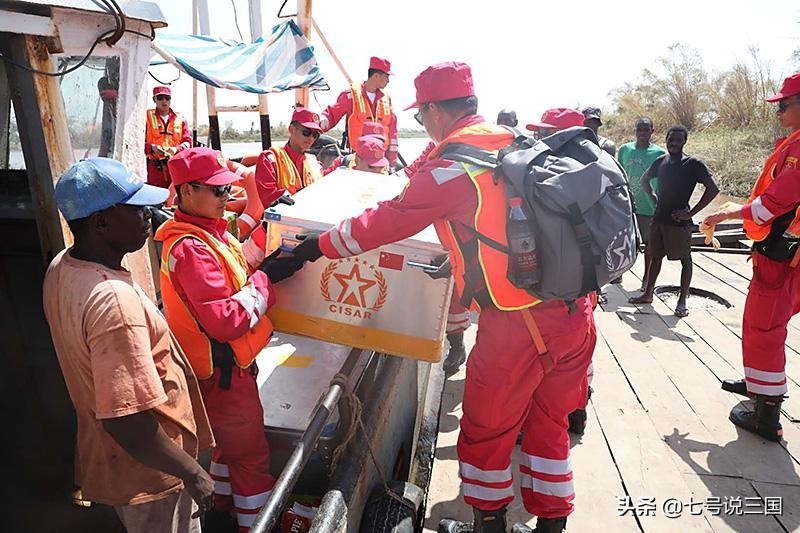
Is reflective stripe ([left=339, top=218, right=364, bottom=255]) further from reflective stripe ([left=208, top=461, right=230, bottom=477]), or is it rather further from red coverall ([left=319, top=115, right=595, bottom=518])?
reflective stripe ([left=208, top=461, right=230, bottom=477])

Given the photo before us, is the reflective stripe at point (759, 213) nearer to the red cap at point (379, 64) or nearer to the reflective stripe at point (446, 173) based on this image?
the reflective stripe at point (446, 173)

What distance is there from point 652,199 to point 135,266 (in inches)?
226

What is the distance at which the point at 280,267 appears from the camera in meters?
2.38

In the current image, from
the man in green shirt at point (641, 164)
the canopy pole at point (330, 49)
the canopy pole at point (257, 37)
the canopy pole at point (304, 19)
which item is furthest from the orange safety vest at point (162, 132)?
the man in green shirt at point (641, 164)

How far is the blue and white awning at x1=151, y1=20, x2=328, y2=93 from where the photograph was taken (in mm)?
6152

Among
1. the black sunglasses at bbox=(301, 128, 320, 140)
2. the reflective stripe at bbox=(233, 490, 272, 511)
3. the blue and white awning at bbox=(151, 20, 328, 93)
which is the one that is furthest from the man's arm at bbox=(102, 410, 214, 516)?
the blue and white awning at bbox=(151, 20, 328, 93)

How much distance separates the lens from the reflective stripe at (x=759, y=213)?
3.41 metres

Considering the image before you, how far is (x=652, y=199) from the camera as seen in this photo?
640 centimetres

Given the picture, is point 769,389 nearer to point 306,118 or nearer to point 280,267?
point 280,267

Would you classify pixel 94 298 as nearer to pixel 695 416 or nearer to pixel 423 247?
pixel 423 247

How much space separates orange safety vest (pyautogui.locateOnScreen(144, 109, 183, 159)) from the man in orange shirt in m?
7.27

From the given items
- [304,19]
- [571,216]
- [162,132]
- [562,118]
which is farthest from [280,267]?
[162,132]

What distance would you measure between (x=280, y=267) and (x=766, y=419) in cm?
333

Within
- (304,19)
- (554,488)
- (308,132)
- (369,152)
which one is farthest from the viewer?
(304,19)
